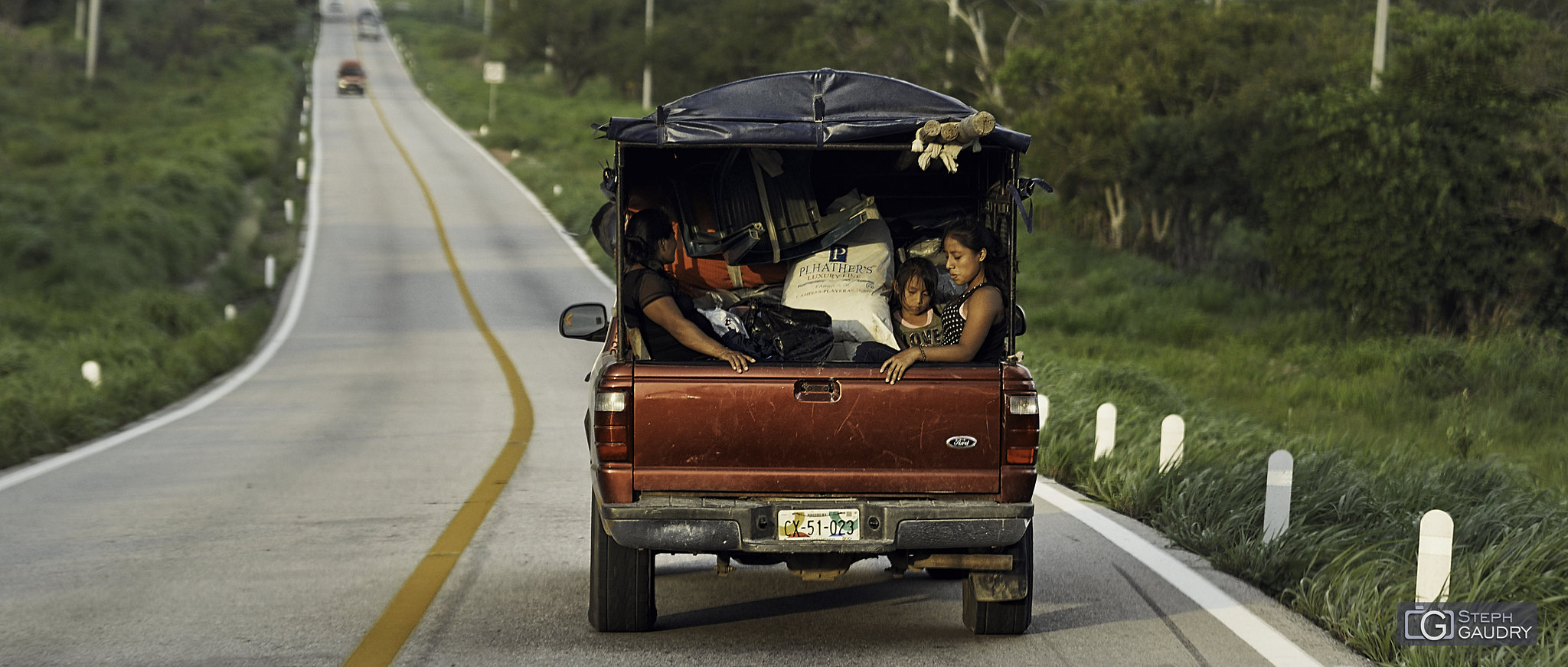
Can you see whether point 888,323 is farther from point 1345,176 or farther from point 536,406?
point 1345,176

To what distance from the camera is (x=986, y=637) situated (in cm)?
634

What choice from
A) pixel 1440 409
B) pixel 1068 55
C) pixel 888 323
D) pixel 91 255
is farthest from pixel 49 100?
pixel 888 323

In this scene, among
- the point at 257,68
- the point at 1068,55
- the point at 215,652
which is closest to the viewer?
the point at 215,652

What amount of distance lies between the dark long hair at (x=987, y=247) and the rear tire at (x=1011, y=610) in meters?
1.20

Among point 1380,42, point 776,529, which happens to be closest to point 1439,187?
point 1380,42

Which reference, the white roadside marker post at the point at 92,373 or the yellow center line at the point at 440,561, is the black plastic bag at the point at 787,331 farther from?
the white roadside marker post at the point at 92,373

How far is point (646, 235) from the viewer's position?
6.96m

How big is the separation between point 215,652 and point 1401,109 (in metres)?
20.3

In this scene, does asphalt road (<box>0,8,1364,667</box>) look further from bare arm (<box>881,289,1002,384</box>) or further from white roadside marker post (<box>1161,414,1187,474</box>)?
bare arm (<box>881,289,1002,384</box>)

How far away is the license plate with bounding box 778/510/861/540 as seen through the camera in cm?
576

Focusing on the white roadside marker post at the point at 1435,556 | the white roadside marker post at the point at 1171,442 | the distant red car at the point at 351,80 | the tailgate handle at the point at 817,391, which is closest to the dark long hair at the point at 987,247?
the tailgate handle at the point at 817,391

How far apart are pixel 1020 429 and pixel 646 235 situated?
2104 mm

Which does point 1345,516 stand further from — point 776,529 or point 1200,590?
point 776,529

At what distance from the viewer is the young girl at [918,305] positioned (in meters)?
6.88
